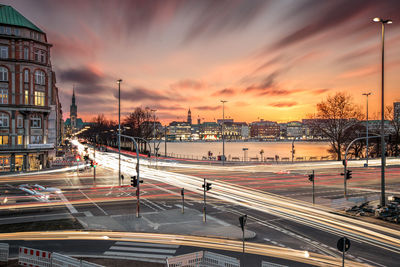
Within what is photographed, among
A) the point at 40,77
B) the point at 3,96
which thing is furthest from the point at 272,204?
the point at 3,96

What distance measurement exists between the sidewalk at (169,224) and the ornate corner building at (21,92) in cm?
3797

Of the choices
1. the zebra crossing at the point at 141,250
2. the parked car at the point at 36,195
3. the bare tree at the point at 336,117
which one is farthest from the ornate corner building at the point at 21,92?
the bare tree at the point at 336,117

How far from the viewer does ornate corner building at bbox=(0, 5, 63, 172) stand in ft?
163

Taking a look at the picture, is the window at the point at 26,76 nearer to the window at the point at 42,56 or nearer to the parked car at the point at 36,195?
the window at the point at 42,56

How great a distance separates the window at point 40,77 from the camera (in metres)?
52.6

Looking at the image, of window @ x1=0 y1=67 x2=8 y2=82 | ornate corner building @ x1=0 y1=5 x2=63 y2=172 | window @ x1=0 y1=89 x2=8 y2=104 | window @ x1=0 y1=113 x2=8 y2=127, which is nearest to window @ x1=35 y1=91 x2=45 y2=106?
ornate corner building @ x1=0 y1=5 x2=63 y2=172

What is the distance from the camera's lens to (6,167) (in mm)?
49844

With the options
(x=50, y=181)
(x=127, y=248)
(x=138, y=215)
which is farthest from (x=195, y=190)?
(x=50, y=181)

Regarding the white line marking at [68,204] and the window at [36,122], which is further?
the window at [36,122]

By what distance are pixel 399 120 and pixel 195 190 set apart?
229 ft

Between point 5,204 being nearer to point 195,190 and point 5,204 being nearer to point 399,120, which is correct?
point 195,190

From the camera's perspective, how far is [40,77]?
53.2m

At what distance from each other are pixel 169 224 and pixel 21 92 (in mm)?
45170

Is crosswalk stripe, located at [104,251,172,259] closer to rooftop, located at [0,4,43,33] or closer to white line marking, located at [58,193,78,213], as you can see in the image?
white line marking, located at [58,193,78,213]
